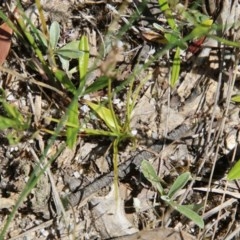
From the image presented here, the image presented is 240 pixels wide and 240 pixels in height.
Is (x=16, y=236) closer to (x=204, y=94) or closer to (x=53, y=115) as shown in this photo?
(x=53, y=115)

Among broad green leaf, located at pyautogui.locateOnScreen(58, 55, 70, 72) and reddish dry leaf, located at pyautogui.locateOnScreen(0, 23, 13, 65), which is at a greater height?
reddish dry leaf, located at pyautogui.locateOnScreen(0, 23, 13, 65)

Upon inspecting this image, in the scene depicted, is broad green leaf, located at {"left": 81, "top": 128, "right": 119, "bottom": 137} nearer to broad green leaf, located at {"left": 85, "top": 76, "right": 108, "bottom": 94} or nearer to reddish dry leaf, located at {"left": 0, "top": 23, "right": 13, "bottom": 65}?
broad green leaf, located at {"left": 85, "top": 76, "right": 108, "bottom": 94}

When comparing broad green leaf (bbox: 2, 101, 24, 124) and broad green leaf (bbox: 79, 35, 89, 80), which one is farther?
broad green leaf (bbox: 79, 35, 89, 80)

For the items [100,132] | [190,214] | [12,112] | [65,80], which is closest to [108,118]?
[100,132]

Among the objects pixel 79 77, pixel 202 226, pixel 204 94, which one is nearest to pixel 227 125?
pixel 204 94

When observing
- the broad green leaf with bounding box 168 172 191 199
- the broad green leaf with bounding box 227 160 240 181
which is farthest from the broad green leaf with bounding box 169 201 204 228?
the broad green leaf with bounding box 227 160 240 181

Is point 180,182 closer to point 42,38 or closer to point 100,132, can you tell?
point 100,132

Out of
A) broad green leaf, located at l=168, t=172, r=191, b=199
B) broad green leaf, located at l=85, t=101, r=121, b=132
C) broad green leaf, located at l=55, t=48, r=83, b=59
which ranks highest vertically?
broad green leaf, located at l=55, t=48, r=83, b=59
